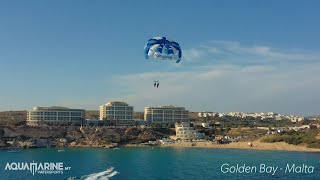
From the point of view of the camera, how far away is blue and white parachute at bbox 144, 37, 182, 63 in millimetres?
28438

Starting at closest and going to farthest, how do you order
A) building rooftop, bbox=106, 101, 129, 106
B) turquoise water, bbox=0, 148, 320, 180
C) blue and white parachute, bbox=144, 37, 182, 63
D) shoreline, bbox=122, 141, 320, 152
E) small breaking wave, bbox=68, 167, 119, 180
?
blue and white parachute, bbox=144, 37, 182, 63 → small breaking wave, bbox=68, 167, 119, 180 → turquoise water, bbox=0, 148, 320, 180 → shoreline, bbox=122, 141, 320, 152 → building rooftop, bbox=106, 101, 129, 106

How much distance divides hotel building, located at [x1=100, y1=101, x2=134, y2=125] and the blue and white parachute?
58539 mm

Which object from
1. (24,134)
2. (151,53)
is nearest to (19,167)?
(151,53)

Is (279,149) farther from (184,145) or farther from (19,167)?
(19,167)

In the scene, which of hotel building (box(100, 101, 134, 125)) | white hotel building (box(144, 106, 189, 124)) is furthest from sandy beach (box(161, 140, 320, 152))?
white hotel building (box(144, 106, 189, 124))

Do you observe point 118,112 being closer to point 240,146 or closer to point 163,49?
point 240,146

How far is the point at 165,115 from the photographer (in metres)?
92.4

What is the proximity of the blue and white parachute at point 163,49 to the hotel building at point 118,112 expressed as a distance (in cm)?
5854

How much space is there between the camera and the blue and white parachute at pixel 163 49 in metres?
28.4

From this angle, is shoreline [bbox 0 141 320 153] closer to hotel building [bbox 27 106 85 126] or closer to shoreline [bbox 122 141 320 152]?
shoreline [bbox 122 141 320 152]

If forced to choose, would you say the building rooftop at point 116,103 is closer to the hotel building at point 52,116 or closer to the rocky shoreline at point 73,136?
the hotel building at point 52,116

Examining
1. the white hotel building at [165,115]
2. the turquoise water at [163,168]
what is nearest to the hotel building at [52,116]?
the white hotel building at [165,115]

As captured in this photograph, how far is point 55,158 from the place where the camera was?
50000mm

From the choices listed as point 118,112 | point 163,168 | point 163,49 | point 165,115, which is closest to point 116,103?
point 118,112
